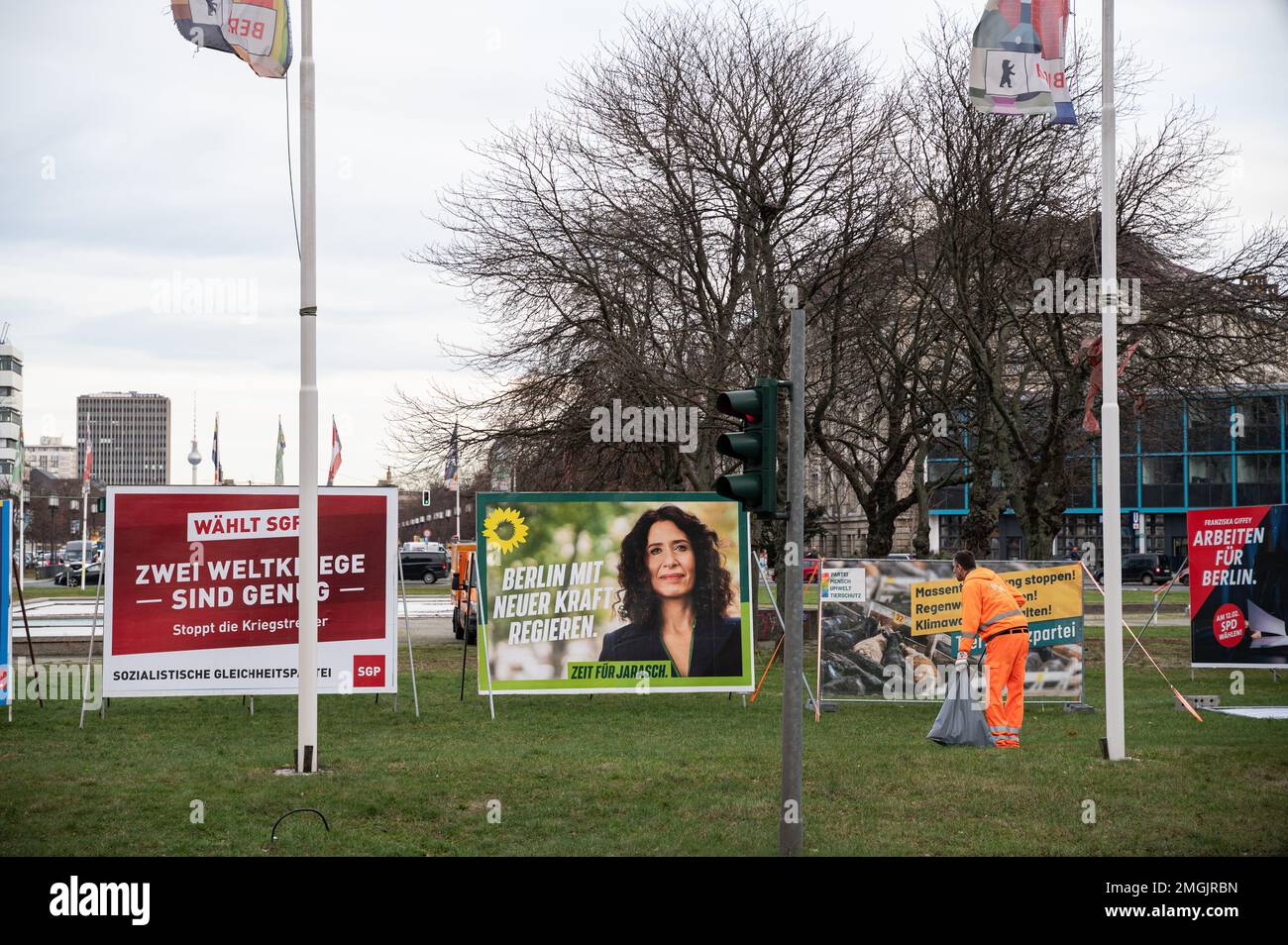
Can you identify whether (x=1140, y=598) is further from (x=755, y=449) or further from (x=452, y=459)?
(x=755, y=449)

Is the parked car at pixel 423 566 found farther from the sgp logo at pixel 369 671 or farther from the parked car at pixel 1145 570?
the sgp logo at pixel 369 671

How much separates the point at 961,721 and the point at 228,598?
8229mm

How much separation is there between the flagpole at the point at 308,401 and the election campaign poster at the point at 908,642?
23.2 feet

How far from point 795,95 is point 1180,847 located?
17.0 m

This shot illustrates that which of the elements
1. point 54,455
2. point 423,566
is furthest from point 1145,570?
point 54,455

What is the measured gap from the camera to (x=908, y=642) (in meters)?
16.6

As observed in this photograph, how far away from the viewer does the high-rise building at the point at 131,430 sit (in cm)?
9231

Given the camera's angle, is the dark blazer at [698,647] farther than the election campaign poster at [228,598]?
Yes

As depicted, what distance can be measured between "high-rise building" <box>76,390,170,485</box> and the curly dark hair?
8130cm

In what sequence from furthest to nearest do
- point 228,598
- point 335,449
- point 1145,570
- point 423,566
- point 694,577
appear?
1. point 1145,570
2. point 423,566
3. point 335,449
4. point 694,577
5. point 228,598

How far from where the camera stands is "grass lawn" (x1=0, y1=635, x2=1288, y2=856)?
8.80m

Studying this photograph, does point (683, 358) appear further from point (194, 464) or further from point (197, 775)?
point (194, 464)
